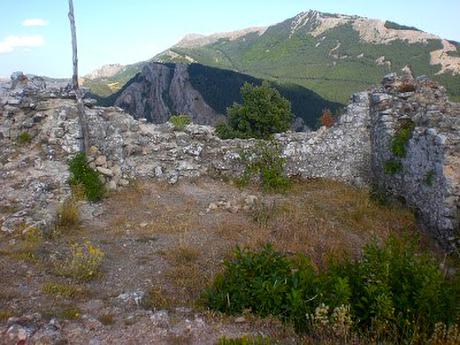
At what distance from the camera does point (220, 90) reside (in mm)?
83188

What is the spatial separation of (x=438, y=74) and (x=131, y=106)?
78737 mm

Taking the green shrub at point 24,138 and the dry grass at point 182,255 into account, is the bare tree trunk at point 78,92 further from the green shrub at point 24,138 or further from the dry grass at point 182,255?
the dry grass at point 182,255

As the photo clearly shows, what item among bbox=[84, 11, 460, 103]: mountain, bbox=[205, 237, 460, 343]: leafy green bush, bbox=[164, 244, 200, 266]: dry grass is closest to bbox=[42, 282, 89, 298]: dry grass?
bbox=[164, 244, 200, 266]: dry grass

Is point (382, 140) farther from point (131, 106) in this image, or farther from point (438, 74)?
point (438, 74)

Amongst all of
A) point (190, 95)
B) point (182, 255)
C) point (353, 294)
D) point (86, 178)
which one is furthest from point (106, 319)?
point (190, 95)

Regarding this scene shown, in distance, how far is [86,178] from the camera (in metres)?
9.84

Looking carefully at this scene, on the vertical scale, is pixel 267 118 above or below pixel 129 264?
above

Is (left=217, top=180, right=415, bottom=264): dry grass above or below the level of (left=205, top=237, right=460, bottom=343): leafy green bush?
below

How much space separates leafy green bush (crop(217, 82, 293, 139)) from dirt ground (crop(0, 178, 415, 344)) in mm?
7148

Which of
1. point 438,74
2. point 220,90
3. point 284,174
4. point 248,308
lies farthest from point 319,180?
point 438,74

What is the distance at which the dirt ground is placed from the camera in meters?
4.39

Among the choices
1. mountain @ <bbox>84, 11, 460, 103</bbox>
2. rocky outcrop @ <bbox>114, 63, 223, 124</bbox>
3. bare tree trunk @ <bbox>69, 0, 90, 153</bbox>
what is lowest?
rocky outcrop @ <bbox>114, 63, 223, 124</bbox>

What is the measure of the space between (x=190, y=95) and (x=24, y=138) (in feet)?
240

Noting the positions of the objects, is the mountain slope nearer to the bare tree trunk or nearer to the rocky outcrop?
the rocky outcrop
